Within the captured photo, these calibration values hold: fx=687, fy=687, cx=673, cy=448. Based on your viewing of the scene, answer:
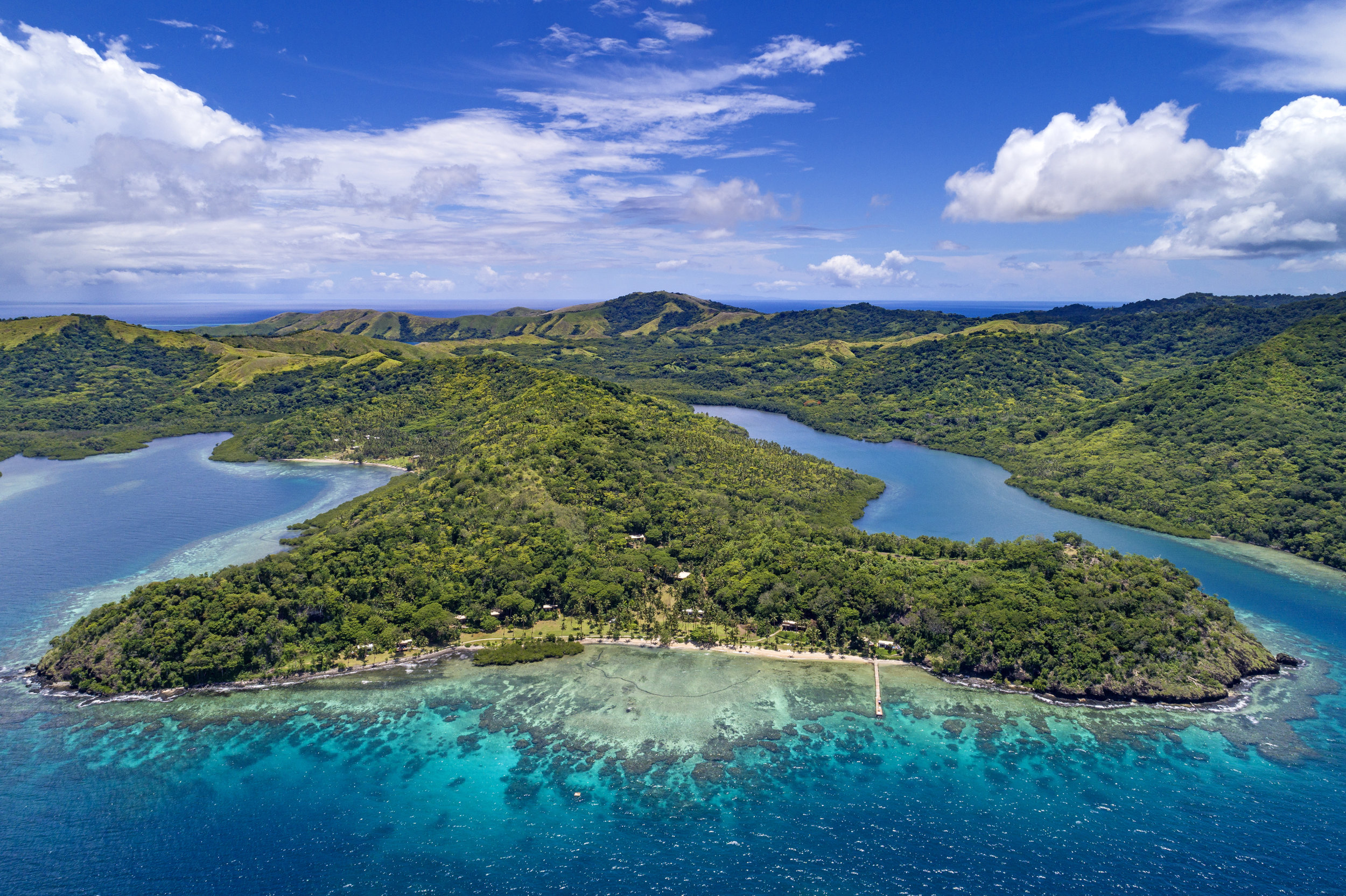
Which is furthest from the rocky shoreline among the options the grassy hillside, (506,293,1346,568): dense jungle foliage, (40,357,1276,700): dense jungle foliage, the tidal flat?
the grassy hillside

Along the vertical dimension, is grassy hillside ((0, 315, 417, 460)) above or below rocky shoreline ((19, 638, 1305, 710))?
above

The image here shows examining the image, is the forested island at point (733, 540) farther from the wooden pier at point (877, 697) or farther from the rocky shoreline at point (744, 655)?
the wooden pier at point (877, 697)

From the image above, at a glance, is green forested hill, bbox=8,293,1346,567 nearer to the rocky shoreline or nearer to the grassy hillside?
the grassy hillside

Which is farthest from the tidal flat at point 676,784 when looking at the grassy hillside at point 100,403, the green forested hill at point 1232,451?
the grassy hillside at point 100,403

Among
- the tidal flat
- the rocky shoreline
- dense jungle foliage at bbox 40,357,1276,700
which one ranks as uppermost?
dense jungle foliage at bbox 40,357,1276,700

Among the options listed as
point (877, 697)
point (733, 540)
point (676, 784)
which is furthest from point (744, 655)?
point (733, 540)
